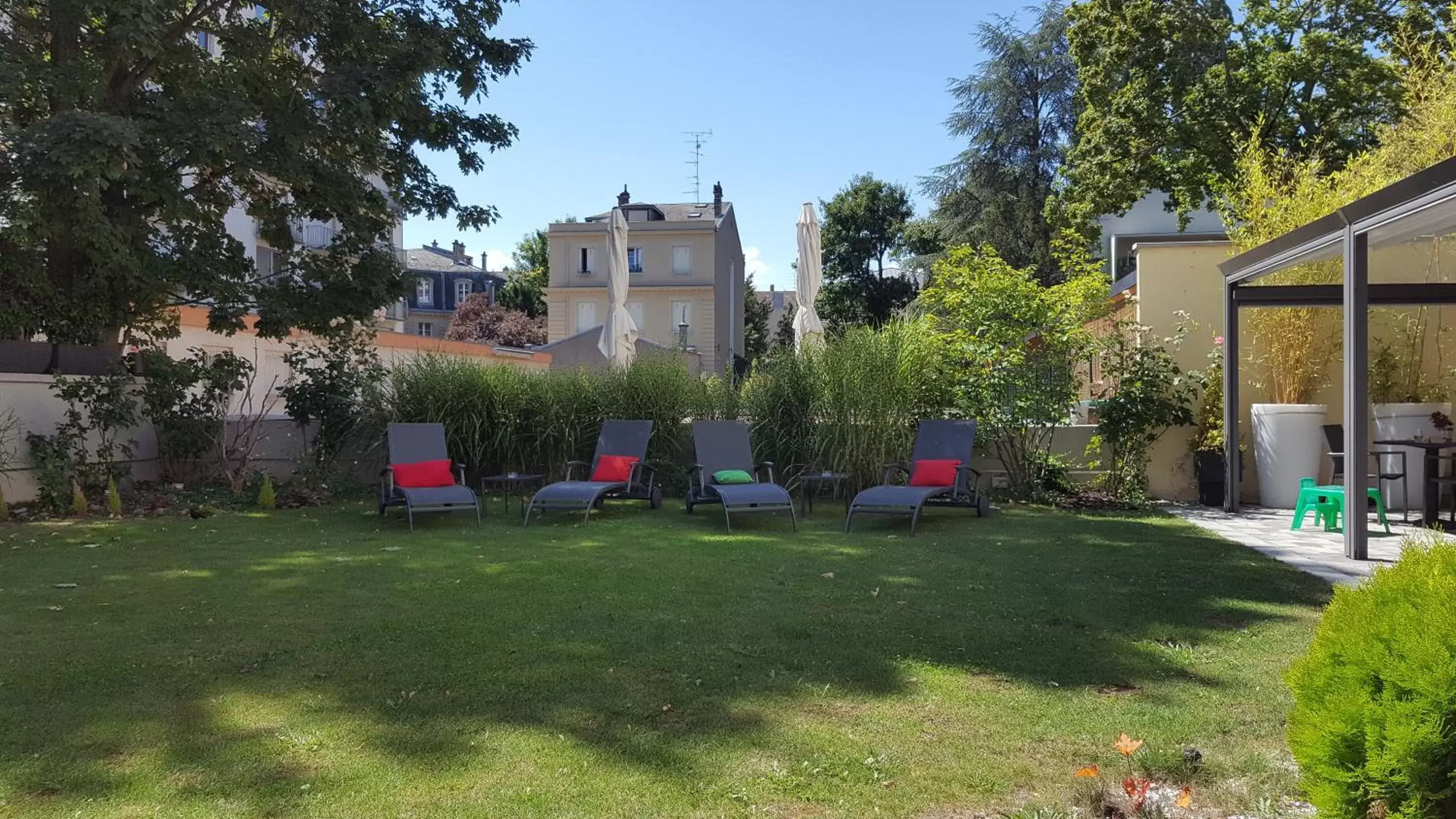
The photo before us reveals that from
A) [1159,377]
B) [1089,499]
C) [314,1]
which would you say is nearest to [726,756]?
[1089,499]

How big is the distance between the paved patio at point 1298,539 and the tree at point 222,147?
9599 mm

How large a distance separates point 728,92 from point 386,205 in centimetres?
545

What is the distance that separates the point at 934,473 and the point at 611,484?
304cm

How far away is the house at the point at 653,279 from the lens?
123 feet

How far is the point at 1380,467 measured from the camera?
8.68m

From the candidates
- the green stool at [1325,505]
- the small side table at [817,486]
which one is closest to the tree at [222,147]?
the small side table at [817,486]

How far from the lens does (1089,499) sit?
984 cm

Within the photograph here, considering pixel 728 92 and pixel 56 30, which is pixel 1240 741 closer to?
pixel 56 30

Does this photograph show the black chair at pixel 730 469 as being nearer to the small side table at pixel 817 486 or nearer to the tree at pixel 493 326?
the small side table at pixel 817 486

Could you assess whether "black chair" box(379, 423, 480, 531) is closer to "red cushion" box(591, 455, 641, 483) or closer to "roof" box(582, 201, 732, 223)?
"red cushion" box(591, 455, 641, 483)

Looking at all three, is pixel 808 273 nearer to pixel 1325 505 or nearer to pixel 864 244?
pixel 1325 505

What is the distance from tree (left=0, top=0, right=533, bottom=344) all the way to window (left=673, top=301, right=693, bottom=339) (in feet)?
79.7

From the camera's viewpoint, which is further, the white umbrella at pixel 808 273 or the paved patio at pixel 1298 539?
the white umbrella at pixel 808 273

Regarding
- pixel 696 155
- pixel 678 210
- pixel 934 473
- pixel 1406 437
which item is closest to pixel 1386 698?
pixel 934 473
